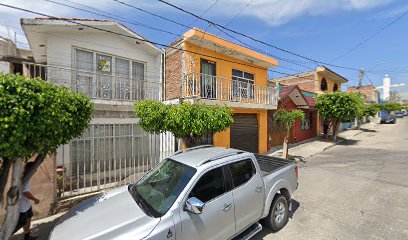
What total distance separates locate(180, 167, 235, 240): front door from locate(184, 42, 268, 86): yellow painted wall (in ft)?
22.5

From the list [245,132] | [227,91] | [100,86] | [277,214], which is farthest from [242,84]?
[277,214]

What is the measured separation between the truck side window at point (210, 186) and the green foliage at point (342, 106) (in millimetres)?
15050

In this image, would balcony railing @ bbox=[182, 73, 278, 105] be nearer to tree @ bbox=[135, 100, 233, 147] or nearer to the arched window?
tree @ bbox=[135, 100, 233, 147]

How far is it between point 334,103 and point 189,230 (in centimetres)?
1623

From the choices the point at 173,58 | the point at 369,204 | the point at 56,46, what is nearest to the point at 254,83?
the point at 173,58

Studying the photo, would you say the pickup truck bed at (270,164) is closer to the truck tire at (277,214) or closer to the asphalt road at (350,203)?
the truck tire at (277,214)

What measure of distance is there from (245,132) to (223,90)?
2.90 metres

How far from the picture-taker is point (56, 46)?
7.33 m

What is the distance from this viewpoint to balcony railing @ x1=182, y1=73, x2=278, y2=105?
28.1 ft

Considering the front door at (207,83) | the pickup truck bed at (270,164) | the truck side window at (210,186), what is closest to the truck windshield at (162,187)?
the truck side window at (210,186)

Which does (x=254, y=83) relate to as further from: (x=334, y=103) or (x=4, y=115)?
(x=4, y=115)

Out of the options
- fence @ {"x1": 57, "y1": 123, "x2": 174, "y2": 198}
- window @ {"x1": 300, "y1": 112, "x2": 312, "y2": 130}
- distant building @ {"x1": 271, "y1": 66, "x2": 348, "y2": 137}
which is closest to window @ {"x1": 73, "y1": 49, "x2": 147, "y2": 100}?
fence @ {"x1": 57, "y1": 123, "x2": 174, "y2": 198}

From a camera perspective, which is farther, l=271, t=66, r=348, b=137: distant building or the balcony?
l=271, t=66, r=348, b=137: distant building

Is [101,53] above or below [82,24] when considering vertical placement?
below
